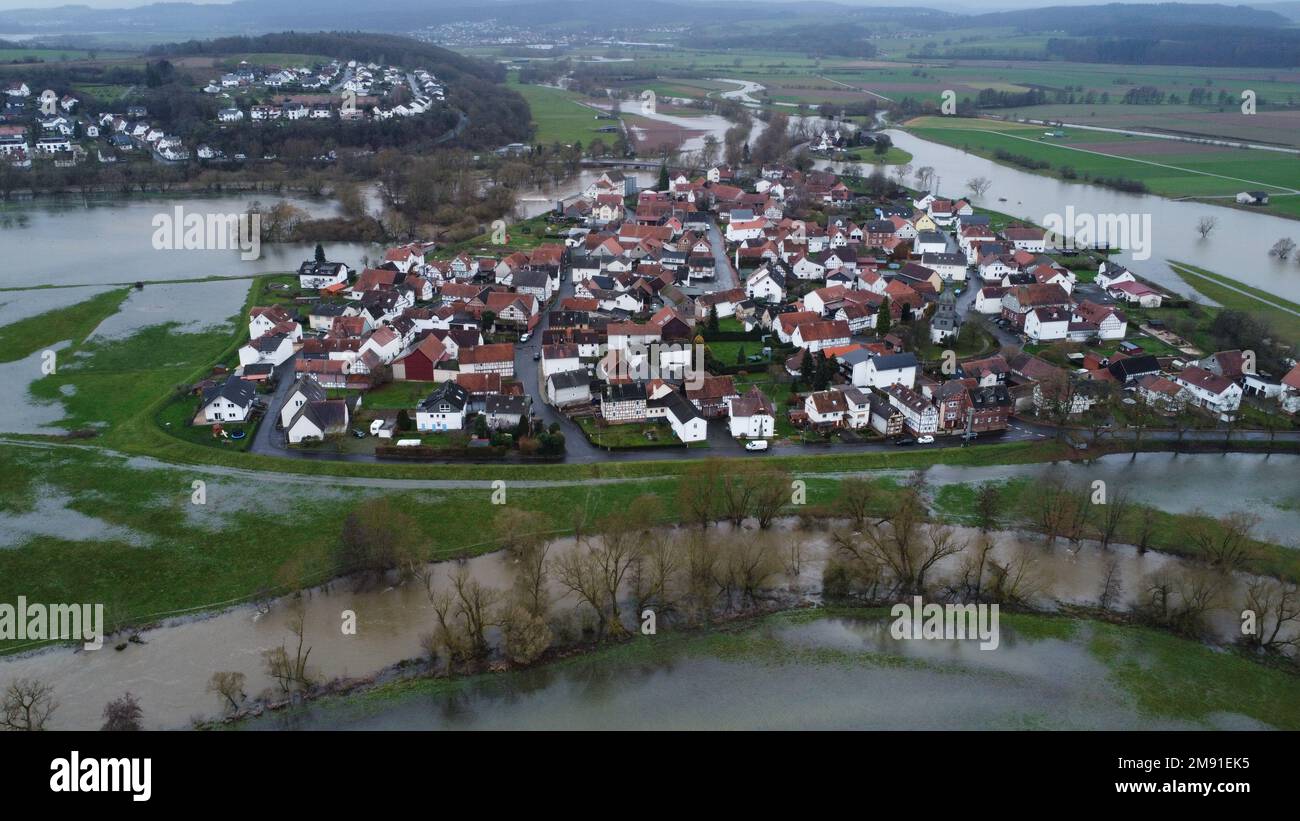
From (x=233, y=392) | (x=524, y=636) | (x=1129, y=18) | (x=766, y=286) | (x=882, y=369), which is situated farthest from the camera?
(x=1129, y=18)

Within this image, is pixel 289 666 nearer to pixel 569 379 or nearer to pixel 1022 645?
pixel 569 379

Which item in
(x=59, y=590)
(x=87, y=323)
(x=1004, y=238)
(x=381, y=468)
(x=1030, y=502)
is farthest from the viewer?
(x=1004, y=238)

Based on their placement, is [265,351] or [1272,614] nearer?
[1272,614]

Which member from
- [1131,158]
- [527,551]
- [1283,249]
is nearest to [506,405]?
[527,551]

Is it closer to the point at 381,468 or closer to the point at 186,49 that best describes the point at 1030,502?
the point at 381,468

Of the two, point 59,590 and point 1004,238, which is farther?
point 1004,238

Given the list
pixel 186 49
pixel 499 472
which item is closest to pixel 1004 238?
pixel 499 472

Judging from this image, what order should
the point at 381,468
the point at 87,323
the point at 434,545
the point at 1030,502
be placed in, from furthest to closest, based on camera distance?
1. the point at 87,323
2. the point at 381,468
3. the point at 1030,502
4. the point at 434,545
